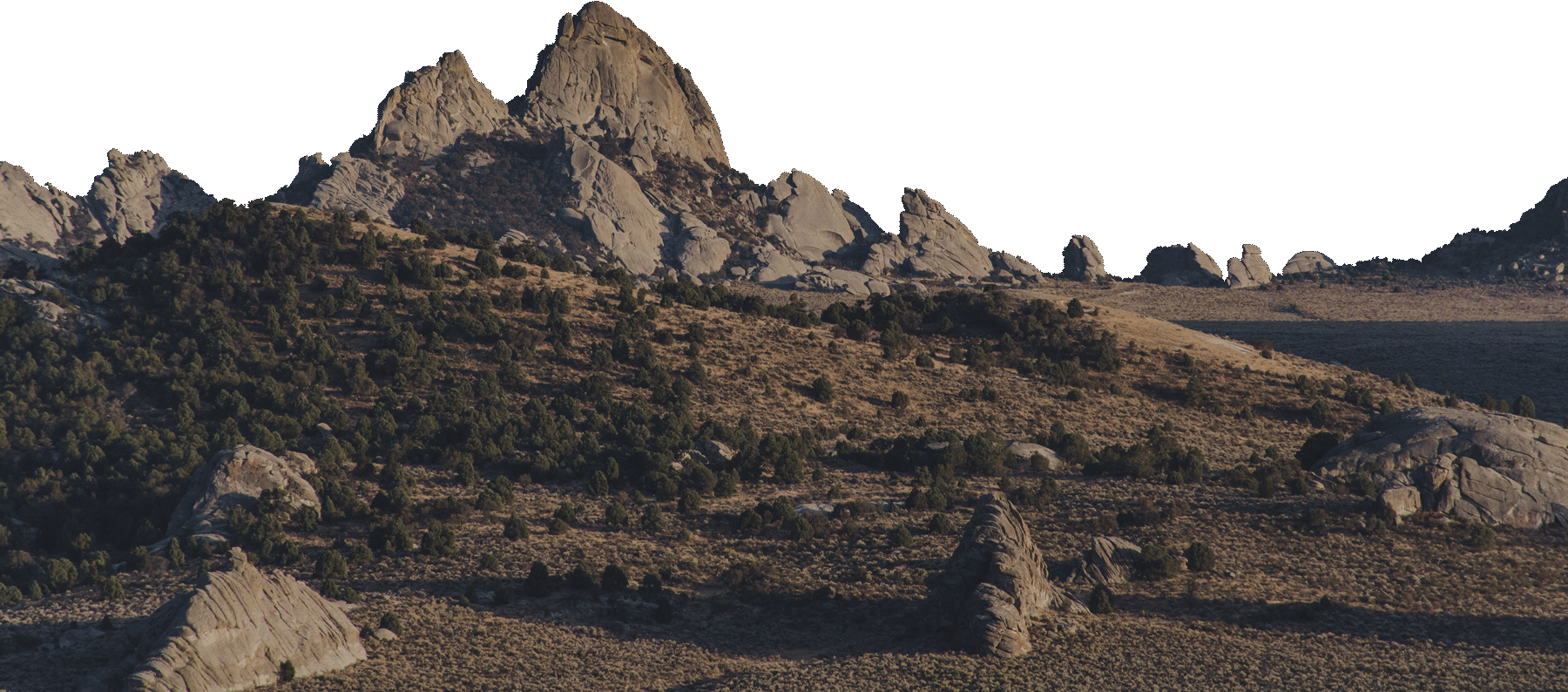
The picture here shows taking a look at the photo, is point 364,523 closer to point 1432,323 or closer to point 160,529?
point 160,529

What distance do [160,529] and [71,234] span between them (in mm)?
115928

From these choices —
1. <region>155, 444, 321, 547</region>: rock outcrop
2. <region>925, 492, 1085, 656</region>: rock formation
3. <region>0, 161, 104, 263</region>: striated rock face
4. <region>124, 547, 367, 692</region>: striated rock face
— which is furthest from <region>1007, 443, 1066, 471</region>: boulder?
<region>0, 161, 104, 263</region>: striated rock face

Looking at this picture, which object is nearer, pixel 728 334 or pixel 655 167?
pixel 728 334

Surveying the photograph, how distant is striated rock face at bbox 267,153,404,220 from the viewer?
133 m

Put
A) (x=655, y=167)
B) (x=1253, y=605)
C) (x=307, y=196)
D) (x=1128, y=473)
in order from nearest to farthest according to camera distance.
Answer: (x=1253, y=605) → (x=1128, y=473) → (x=307, y=196) → (x=655, y=167)

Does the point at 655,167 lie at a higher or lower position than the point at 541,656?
higher

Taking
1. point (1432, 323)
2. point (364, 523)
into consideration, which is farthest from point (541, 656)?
point (1432, 323)

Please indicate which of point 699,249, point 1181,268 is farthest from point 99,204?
point 1181,268

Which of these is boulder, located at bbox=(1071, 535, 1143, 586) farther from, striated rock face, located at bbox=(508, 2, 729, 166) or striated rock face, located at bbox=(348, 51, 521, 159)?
striated rock face, located at bbox=(508, 2, 729, 166)

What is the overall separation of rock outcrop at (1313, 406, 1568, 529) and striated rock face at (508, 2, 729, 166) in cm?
12956

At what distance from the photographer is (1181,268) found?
154250 mm

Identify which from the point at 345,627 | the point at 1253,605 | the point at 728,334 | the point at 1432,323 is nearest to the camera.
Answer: the point at 345,627

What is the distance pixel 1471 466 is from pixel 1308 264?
117525 mm

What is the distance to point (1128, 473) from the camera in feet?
165
